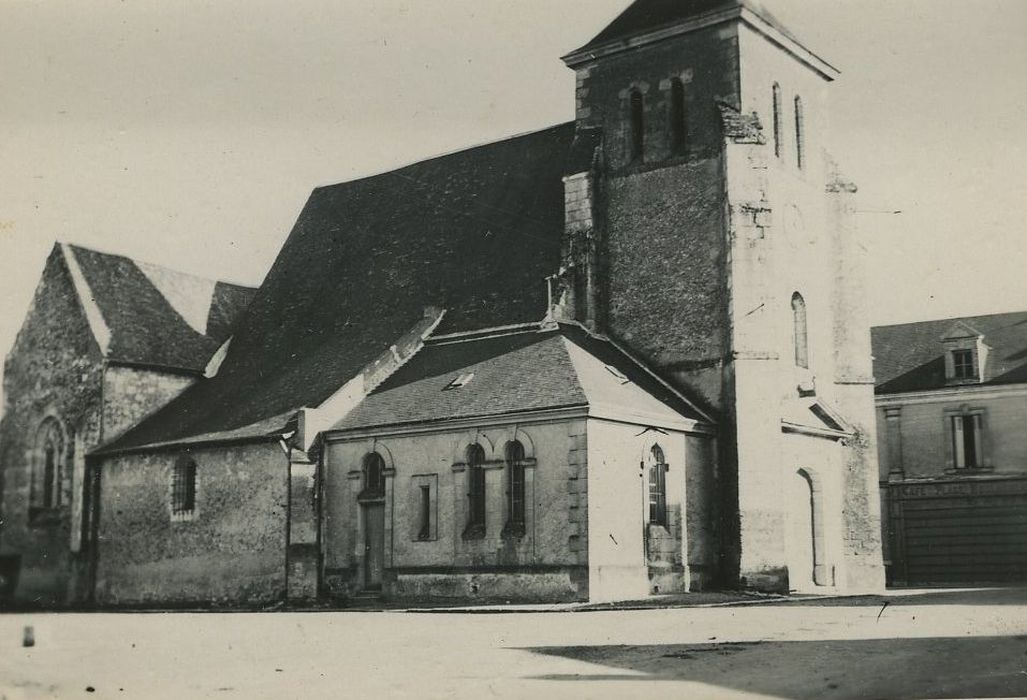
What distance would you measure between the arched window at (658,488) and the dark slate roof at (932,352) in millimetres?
17378

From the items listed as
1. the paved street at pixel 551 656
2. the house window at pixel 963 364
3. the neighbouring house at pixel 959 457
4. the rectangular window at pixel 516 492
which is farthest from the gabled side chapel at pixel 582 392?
the house window at pixel 963 364

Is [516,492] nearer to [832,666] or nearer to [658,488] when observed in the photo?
[658,488]

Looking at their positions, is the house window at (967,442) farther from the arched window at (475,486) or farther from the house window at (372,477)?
the house window at (372,477)

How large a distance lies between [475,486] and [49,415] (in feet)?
45.8

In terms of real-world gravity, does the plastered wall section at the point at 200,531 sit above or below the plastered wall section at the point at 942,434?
below

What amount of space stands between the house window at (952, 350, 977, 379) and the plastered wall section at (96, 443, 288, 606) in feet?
77.0

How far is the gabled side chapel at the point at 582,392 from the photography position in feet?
86.6

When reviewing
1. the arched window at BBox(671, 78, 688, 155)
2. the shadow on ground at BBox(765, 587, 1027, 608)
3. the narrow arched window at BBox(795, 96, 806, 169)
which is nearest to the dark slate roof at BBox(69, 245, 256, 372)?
the arched window at BBox(671, 78, 688, 155)

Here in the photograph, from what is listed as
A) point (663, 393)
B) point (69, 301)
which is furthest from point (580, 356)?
point (69, 301)

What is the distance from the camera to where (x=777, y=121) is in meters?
31.0

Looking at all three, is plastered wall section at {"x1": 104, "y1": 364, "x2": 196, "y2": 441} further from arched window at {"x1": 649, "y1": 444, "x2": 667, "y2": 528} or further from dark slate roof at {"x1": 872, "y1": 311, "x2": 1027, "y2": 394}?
dark slate roof at {"x1": 872, "y1": 311, "x2": 1027, "y2": 394}

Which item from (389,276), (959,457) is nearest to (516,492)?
(389,276)

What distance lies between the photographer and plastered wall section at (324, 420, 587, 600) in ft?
82.8

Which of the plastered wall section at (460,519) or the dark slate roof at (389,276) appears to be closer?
the plastered wall section at (460,519)
